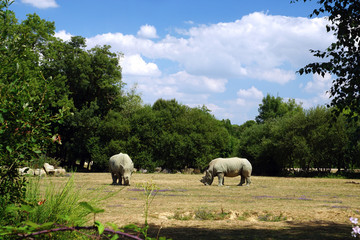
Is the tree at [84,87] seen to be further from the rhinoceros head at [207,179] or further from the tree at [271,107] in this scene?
the tree at [271,107]

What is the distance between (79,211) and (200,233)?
3.51 metres

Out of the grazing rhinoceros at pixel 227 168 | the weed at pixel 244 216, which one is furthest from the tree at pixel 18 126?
the grazing rhinoceros at pixel 227 168

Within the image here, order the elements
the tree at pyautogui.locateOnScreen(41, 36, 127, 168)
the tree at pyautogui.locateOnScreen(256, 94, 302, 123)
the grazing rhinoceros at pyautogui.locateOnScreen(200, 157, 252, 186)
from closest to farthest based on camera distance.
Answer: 1. the grazing rhinoceros at pyautogui.locateOnScreen(200, 157, 252, 186)
2. the tree at pyautogui.locateOnScreen(41, 36, 127, 168)
3. the tree at pyautogui.locateOnScreen(256, 94, 302, 123)

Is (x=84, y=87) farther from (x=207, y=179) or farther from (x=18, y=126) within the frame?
(x=18, y=126)

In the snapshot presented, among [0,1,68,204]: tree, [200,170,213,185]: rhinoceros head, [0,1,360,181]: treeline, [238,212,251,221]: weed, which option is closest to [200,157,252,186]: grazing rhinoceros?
[200,170,213,185]: rhinoceros head

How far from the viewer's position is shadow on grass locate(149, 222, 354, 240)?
8164mm

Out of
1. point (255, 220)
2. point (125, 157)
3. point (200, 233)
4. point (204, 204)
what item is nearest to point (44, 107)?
point (200, 233)

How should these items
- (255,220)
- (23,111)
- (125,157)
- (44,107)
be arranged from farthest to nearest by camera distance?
(125,157) < (255,220) < (44,107) < (23,111)

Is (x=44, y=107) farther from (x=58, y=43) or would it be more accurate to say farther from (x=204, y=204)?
(x=58, y=43)

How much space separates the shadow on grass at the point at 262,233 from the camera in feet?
26.8

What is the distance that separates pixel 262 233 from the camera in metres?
8.56

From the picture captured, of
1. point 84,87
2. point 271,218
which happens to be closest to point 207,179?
point 271,218

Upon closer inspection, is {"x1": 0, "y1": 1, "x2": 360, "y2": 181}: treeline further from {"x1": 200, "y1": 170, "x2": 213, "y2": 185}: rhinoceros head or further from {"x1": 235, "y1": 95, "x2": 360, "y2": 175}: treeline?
{"x1": 200, "y1": 170, "x2": 213, "y2": 185}: rhinoceros head

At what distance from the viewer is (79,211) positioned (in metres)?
5.98
